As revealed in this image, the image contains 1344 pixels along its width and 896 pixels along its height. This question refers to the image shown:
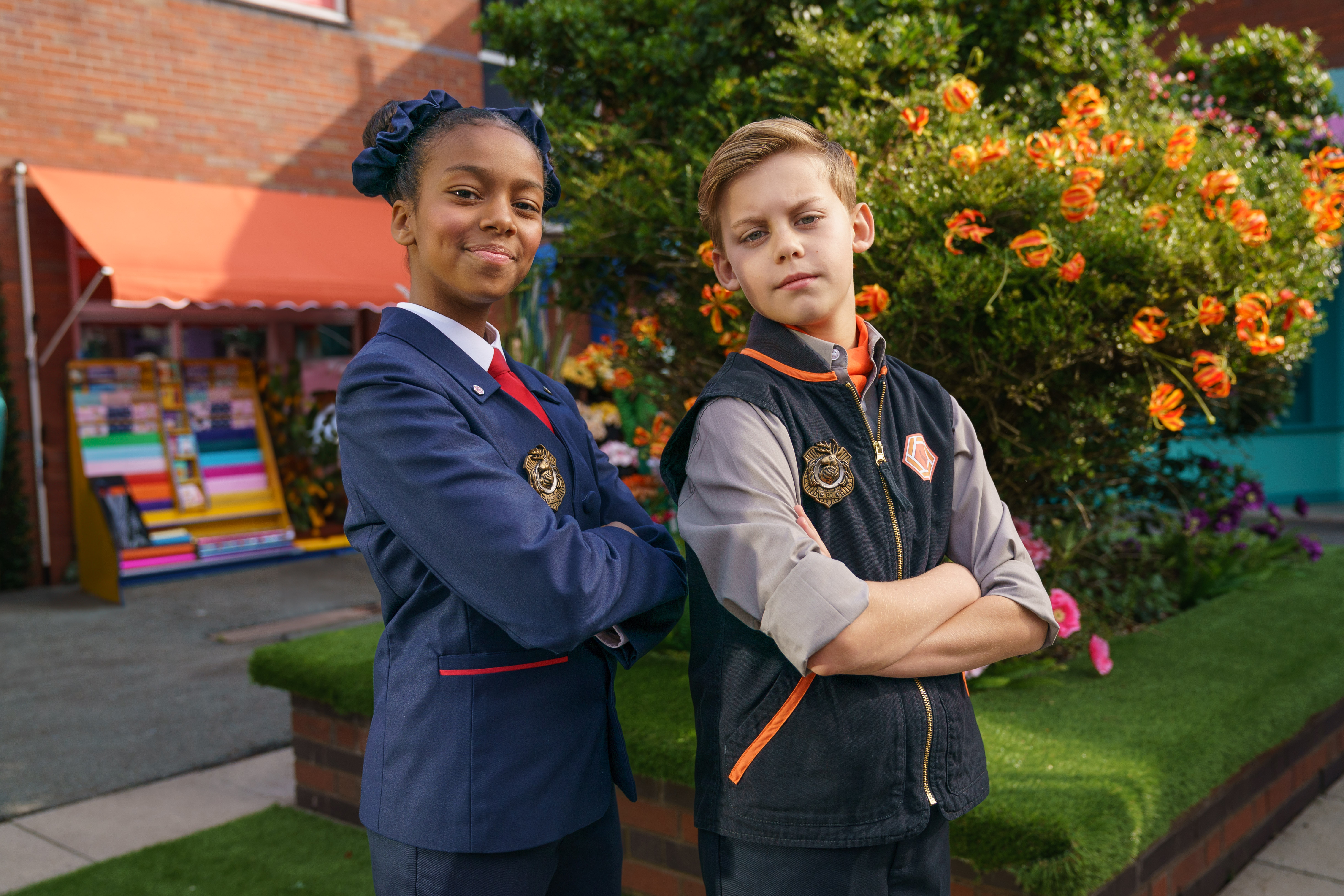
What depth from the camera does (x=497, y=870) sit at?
1.51 metres

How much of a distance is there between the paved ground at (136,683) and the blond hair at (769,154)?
3.78m

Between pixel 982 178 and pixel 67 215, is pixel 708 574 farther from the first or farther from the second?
pixel 67 215

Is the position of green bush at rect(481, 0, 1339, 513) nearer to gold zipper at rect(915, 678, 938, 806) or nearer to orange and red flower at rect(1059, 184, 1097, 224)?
orange and red flower at rect(1059, 184, 1097, 224)

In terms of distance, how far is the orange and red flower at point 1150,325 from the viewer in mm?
2936

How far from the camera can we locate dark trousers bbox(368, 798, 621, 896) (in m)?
1.50

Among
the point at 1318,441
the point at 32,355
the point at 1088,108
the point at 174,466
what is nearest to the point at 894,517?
the point at 1088,108

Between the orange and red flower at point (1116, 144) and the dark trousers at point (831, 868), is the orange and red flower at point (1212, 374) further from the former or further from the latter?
the dark trousers at point (831, 868)

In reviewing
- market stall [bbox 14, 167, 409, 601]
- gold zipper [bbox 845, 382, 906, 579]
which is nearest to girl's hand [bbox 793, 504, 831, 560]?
gold zipper [bbox 845, 382, 906, 579]

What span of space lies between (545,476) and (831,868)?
2.35 ft

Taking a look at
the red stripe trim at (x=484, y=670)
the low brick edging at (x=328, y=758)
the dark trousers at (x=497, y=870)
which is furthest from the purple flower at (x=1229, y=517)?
the red stripe trim at (x=484, y=670)

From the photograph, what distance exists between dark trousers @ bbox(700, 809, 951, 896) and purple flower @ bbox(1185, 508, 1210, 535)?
3.97 m

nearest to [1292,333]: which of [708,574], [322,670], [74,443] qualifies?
[708,574]

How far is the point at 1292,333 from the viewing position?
3.57 meters

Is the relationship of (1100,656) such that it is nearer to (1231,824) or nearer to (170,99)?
(1231,824)
